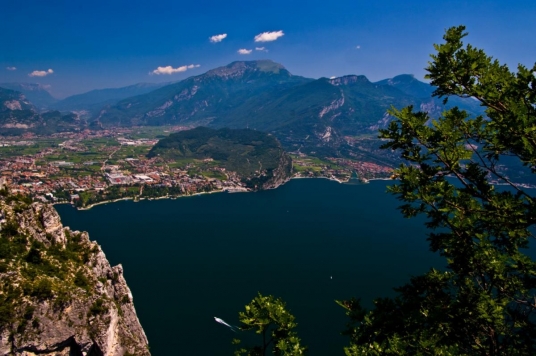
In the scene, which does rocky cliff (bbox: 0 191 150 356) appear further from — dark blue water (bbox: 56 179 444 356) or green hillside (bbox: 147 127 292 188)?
green hillside (bbox: 147 127 292 188)

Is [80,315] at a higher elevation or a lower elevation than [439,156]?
lower

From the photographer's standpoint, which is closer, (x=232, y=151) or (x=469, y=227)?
(x=469, y=227)

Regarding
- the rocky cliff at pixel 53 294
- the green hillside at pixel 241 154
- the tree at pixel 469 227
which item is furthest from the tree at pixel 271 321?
the green hillside at pixel 241 154

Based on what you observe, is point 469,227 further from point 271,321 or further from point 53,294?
point 53,294

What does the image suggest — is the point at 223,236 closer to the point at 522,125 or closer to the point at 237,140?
the point at 522,125

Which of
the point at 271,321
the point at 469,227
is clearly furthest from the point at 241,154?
the point at 469,227

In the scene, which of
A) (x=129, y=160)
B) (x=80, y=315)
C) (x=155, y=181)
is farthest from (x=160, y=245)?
(x=129, y=160)
